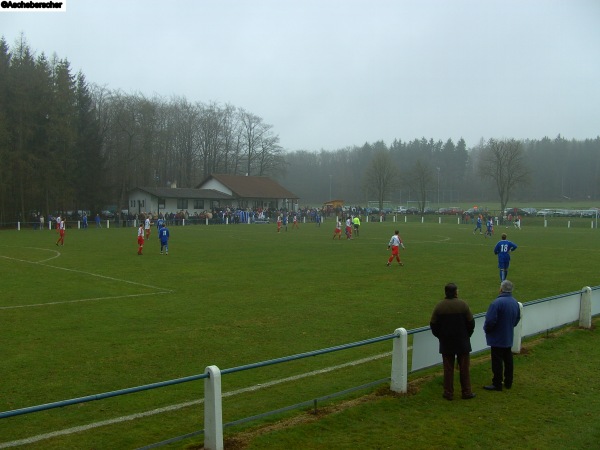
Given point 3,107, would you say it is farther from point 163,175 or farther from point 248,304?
point 248,304

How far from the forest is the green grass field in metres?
29.4

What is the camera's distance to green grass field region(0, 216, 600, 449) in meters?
7.28

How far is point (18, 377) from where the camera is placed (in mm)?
8281

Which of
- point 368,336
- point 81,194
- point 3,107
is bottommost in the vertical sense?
point 368,336

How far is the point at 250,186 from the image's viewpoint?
79812 mm

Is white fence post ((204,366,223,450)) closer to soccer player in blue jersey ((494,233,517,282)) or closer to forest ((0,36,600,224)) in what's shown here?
soccer player in blue jersey ((494,233,517,282))

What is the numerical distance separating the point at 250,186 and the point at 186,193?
11.4 meters

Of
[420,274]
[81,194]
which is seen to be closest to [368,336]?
[420,274]

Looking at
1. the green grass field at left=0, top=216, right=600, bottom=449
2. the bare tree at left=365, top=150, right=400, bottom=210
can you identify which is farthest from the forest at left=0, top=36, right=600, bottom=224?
the green grass field at left=0, top=216, right=600, bottom=449

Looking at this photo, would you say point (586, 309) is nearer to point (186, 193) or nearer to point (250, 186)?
point (186, 193)

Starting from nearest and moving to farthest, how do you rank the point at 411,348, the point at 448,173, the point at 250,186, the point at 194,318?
the point at 411,348
the point at 194,318
the point at 250,186
the point at 448,173

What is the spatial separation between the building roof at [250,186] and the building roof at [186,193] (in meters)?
1.88

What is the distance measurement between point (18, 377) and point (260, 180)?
249ft

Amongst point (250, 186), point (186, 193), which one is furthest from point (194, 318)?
point (250, 186)
